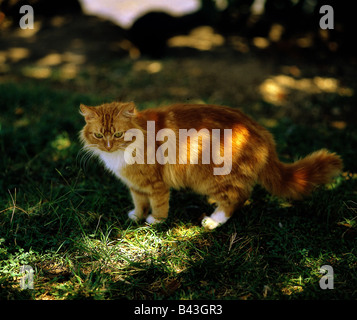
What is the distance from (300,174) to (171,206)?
113 cm

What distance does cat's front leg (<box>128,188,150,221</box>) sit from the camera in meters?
2.51

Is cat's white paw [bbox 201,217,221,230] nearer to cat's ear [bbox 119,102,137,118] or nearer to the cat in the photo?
the cat

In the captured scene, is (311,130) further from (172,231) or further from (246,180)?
(172,231)

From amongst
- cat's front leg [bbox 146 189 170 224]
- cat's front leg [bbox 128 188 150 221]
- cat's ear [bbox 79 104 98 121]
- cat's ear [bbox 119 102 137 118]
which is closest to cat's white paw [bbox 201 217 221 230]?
cat's front leg [bbox 146 189 170 224]

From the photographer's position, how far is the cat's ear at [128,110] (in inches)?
86.9

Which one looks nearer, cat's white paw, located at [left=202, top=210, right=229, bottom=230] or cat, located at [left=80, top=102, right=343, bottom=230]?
cat, located at [left=80, top=102, right=343, bottom=230]

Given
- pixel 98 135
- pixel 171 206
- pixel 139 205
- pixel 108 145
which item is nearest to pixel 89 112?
pixel 98 135

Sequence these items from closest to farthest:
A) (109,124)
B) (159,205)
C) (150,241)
A: (109,124)
(150,241)
(159,205)

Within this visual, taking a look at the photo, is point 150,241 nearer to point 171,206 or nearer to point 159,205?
point 159,205

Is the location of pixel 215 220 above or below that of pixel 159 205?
below

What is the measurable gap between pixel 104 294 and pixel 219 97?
11.1 ft

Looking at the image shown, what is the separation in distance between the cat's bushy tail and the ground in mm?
277

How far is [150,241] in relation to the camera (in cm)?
234
